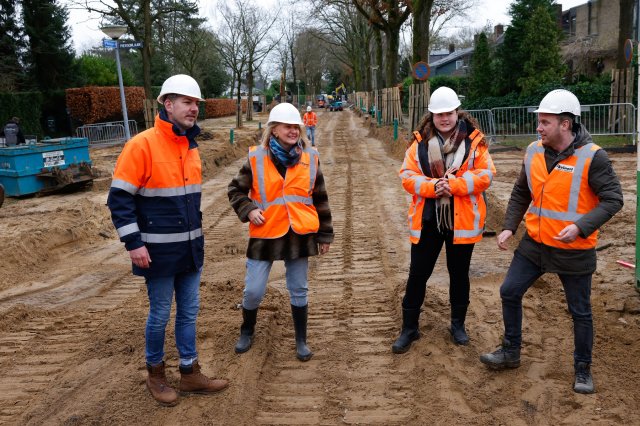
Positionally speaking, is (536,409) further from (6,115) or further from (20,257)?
(6,115)

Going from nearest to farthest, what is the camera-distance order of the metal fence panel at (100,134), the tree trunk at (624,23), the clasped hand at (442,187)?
the clasped hand at (442,187) < the tree trunk at (624,23) < the metal fence panel at (100,134)

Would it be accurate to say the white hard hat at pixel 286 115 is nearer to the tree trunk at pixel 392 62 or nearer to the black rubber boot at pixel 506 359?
the black rubber boot at pixel 506 359

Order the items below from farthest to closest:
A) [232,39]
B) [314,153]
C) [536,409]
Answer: [232,39] < [314,153] < [536,409]

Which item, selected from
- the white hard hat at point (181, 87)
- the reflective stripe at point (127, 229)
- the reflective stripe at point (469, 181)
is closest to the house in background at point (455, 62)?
the reflective stripe at point (469, 181)

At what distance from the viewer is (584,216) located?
3879 millimetres

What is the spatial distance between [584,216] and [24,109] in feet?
91.2

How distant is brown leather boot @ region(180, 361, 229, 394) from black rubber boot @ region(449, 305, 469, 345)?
6.58ft

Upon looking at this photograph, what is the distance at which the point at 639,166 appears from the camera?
5406mm

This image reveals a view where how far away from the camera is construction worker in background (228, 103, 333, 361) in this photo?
4.48 metres

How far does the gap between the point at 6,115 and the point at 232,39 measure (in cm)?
1380

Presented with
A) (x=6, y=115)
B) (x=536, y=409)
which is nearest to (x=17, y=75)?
(x=6, y=115)

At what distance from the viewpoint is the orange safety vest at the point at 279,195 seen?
4.49m

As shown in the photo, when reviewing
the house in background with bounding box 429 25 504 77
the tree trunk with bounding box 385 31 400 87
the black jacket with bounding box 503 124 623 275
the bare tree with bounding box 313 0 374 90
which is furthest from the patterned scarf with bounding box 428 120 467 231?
the house in background with bounding box 429 25 504 77

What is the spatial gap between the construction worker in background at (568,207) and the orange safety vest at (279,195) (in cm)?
152
